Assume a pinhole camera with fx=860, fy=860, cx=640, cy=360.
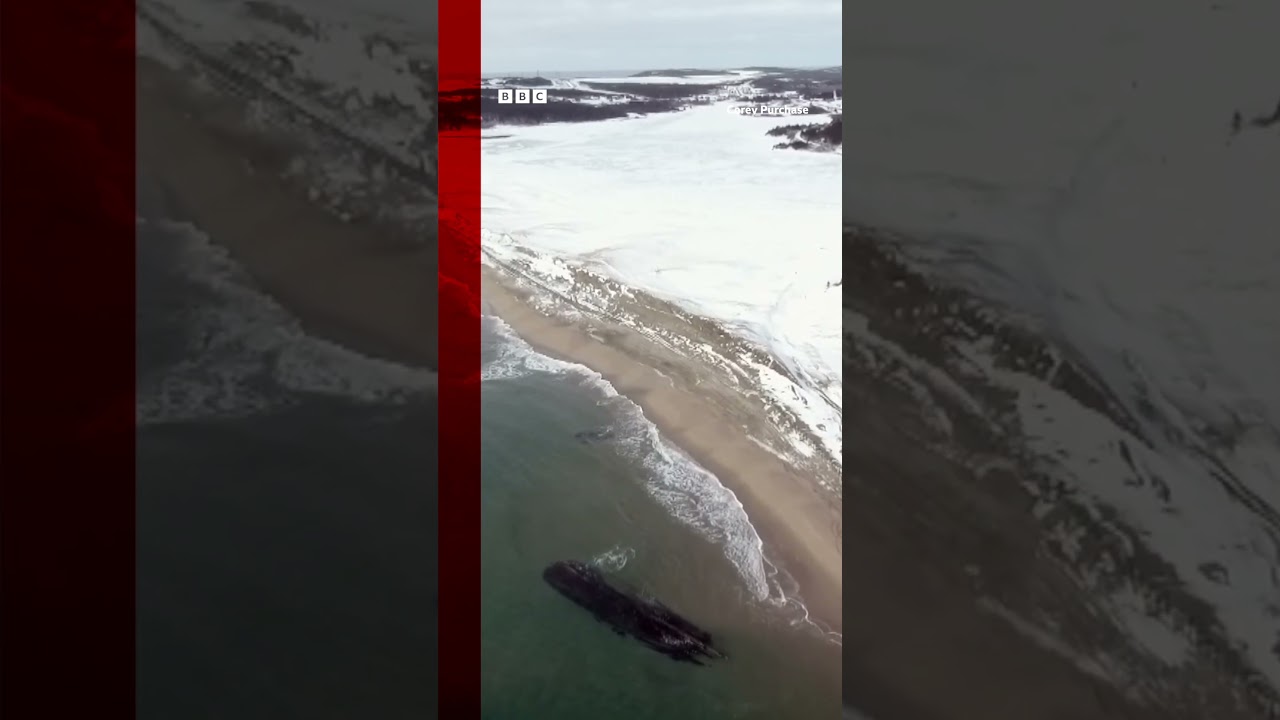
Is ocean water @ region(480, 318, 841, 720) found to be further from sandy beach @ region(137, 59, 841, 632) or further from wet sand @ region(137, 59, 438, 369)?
wet sand @ region(137, 59, 438, 369)

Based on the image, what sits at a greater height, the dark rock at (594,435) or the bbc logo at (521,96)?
the bbc logo at (521,96)

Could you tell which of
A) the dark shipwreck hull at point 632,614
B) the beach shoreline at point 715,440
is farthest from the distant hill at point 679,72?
the dark shipwreck hull at point 632,614

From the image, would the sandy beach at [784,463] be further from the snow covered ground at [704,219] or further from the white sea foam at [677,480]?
the snow covered ground at [704,219]

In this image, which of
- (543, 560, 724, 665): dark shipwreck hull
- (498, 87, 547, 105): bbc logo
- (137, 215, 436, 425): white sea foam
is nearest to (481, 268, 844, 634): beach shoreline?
(543, 560, 724, 665): dark shipwreck hull

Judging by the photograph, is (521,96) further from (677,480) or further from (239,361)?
(677,480)

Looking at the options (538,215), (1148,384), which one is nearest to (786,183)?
(538,215)
